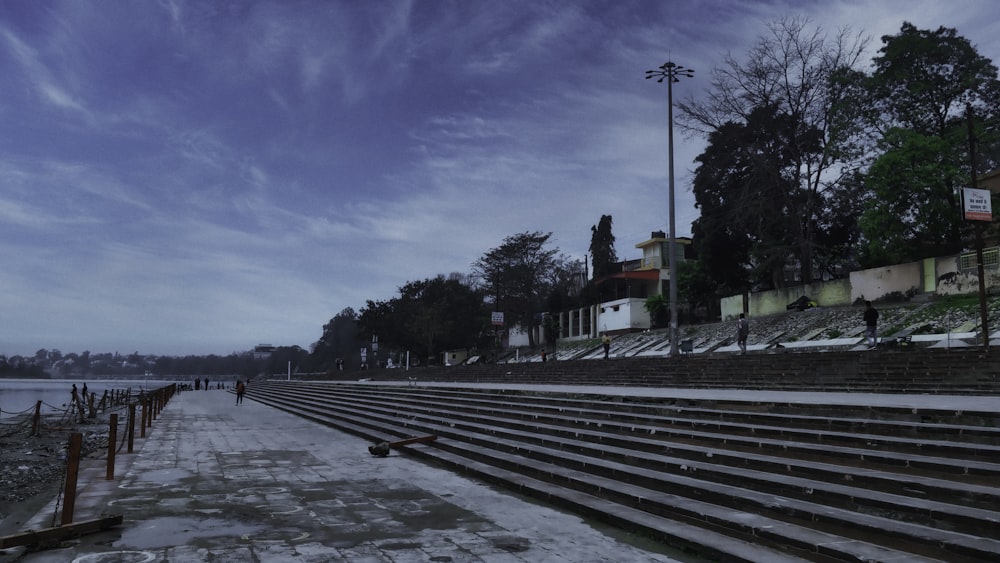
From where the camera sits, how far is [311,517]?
22.0 feet

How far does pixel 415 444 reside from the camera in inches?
490

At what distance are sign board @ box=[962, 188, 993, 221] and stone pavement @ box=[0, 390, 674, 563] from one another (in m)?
13.4

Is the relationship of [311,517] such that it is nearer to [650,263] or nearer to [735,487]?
[735,487]

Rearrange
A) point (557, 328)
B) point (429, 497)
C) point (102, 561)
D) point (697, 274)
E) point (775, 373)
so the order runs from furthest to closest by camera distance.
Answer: point (557, 328)
point (697, 274)
point (775, 373)
point (429, 497)
point (102, 561)

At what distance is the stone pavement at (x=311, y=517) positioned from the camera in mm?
5328

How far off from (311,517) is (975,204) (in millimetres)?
16072

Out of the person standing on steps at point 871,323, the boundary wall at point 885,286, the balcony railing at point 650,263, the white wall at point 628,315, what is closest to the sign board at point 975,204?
the person standing on steps at point 871,323

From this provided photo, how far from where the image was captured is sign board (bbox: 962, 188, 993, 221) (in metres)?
15.1

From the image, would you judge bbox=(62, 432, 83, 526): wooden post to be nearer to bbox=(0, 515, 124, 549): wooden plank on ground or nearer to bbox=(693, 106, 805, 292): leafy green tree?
bbox=(0, 515, 124, 549): wooden plank on ground

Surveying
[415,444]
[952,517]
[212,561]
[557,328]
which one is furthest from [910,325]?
[557,328]

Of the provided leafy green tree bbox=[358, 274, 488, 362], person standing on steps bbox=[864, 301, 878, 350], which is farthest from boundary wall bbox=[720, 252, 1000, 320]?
leafy green tree bbox=[358, 274, 488, 362]

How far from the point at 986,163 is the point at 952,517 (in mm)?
33262

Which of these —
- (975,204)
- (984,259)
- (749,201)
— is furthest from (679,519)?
(749,201)

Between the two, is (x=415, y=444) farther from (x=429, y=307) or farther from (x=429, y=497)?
(x=429, y=307)
